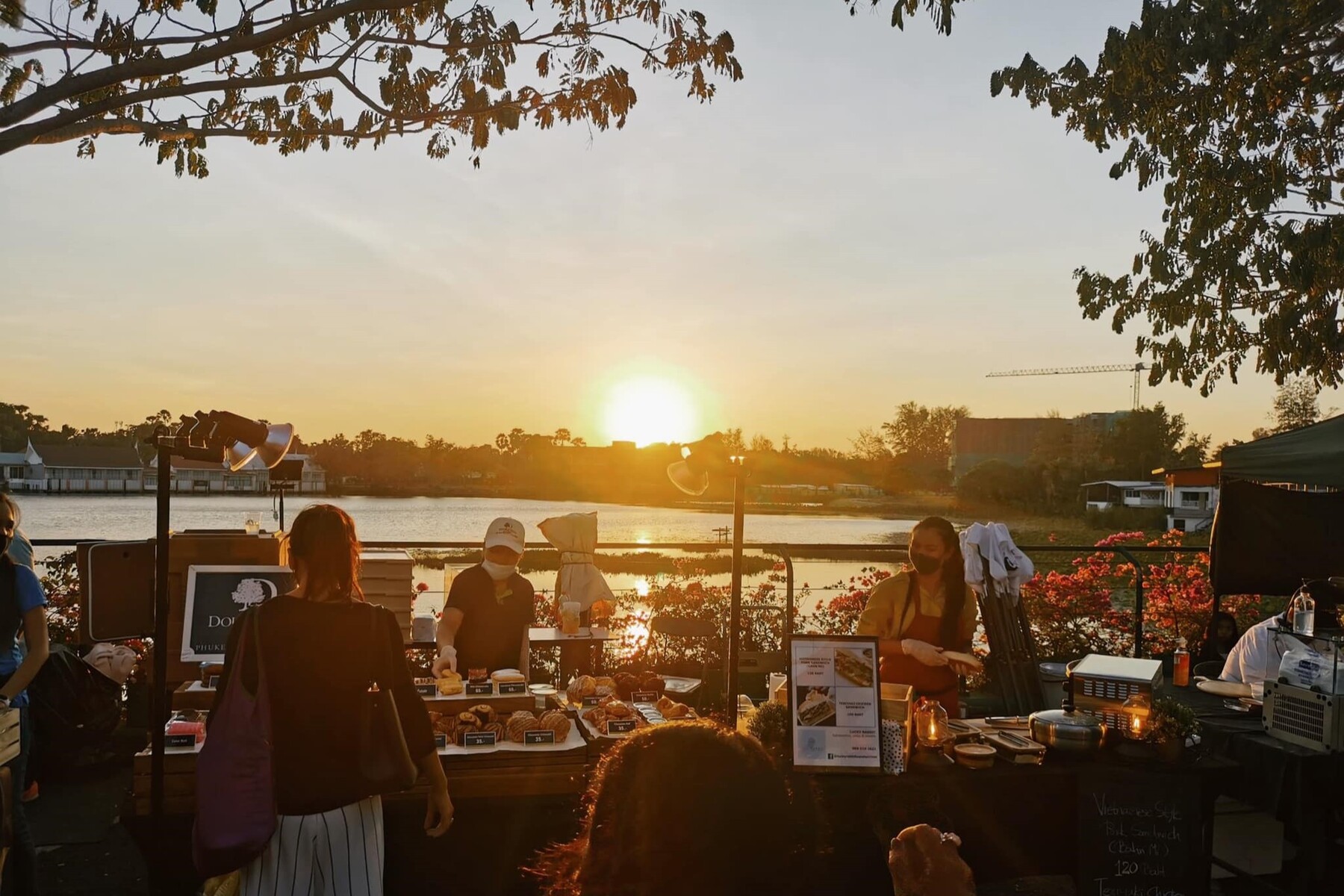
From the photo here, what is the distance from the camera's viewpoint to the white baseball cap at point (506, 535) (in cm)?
472

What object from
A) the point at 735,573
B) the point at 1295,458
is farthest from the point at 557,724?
the point at 1295,458

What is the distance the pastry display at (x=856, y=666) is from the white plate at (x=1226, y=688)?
242 centimetres

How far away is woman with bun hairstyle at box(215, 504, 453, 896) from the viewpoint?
2.18m

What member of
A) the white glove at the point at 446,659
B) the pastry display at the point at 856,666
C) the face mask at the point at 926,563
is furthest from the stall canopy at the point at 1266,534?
the white glove at the point at 446,659

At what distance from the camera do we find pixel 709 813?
110 centimetres

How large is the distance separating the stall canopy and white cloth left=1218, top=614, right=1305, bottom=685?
1.97 m

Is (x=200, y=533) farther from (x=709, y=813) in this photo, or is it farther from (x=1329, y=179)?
(x=1329, y=179)

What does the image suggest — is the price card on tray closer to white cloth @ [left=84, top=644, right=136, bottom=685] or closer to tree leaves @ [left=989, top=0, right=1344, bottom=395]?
white cloth @ [left=84, top=644, right=136, bottom=685]

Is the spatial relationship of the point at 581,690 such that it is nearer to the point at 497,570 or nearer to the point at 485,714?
the point at 485,714

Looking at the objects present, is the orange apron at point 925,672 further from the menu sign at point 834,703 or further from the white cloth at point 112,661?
the white cloth at point 112,661

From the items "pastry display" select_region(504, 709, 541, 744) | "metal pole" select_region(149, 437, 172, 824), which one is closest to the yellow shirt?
"pastry display" select_region(504, 709, 541, 744)

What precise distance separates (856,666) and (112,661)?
4595 millimetres

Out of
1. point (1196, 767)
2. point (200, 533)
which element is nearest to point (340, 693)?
point (200, 533)

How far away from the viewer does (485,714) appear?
337 centimetres
